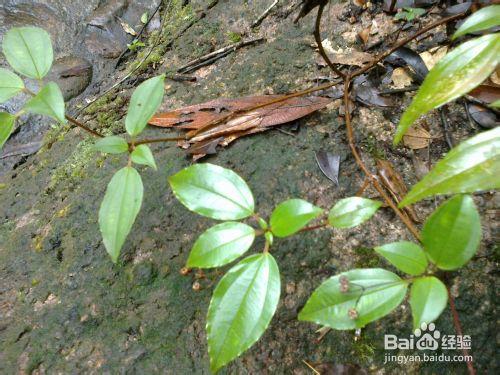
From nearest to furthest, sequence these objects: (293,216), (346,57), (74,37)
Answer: (293,216) → (346,57) → (74,37)

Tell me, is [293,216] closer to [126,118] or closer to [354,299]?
[354,299]

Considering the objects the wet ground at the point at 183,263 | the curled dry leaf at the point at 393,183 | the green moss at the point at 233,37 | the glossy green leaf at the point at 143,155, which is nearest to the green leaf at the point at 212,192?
the glossy green leaf at the point at 143,155

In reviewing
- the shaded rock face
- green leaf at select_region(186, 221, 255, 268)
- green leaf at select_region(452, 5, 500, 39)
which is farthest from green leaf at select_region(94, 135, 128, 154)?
the shaded rock face

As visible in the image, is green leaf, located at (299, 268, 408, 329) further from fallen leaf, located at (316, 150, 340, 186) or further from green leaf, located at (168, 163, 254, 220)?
fallen leaf, located at (316, 150, 340, 186)

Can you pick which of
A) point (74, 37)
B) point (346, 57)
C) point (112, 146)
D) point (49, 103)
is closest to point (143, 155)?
point (112, 146)

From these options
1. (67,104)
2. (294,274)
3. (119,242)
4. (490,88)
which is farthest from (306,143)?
(67,104)
